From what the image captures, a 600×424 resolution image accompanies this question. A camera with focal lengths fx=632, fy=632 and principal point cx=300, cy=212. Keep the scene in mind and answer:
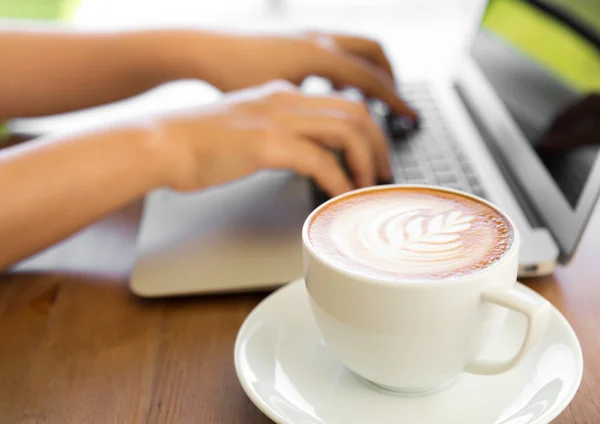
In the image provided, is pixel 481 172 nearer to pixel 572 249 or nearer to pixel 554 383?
pixel 572 249

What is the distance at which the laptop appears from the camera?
513mm


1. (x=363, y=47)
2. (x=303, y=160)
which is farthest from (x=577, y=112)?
(x=363, y=47)

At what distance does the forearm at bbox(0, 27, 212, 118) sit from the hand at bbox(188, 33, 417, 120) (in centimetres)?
3

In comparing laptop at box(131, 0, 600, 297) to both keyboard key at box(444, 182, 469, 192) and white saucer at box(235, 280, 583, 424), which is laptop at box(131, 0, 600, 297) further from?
white saucer at box(235, 280, 583, 424)

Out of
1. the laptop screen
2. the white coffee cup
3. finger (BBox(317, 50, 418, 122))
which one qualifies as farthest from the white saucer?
finger (BBox(317, 50, 418, 122))

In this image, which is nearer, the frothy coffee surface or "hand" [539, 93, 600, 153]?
the frothy coffee surface

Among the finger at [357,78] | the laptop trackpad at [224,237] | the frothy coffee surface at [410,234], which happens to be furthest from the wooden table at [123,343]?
the finger at [357,78]

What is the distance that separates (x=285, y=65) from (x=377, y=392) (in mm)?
538

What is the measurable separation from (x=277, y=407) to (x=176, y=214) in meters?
0.33

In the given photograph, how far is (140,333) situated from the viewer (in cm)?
48

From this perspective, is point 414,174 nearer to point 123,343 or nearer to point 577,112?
point 577,112

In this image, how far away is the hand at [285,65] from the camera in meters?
0.81

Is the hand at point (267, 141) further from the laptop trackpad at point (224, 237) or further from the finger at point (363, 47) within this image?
the finger at point (363, 47)

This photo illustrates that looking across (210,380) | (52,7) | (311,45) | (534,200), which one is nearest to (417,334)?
(210,380)
